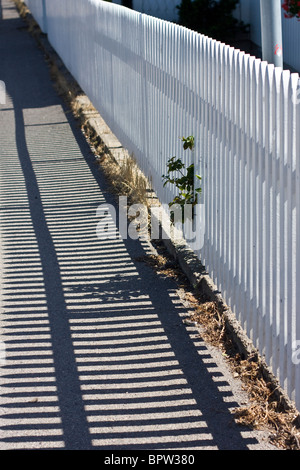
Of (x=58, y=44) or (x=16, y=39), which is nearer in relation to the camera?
(x=58, y=44)

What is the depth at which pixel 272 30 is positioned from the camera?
5535 millimetres

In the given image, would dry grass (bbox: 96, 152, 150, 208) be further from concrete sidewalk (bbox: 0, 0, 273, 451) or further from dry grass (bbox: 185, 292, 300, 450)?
dry grass (bbox: 185, 292, 300, 450)

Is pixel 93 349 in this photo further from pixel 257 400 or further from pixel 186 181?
pixel 186 181

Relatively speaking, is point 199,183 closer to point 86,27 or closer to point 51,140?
point 51,140

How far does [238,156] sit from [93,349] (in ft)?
4.51

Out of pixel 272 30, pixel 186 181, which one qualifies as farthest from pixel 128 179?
pixel 272 30

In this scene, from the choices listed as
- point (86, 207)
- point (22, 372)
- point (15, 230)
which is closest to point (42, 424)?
point (22, 372)

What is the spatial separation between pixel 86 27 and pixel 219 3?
18.8 feet

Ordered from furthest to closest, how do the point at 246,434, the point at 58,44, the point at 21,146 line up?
1. the point at 58,44
2. the point at 21,146
3. the point at 246,434

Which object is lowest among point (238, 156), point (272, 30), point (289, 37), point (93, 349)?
point (93, 349)

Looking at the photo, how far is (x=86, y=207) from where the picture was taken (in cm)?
771

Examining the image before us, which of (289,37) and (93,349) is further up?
(289,37)

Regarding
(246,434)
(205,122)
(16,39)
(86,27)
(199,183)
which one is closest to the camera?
(246,434)

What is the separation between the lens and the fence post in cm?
551
